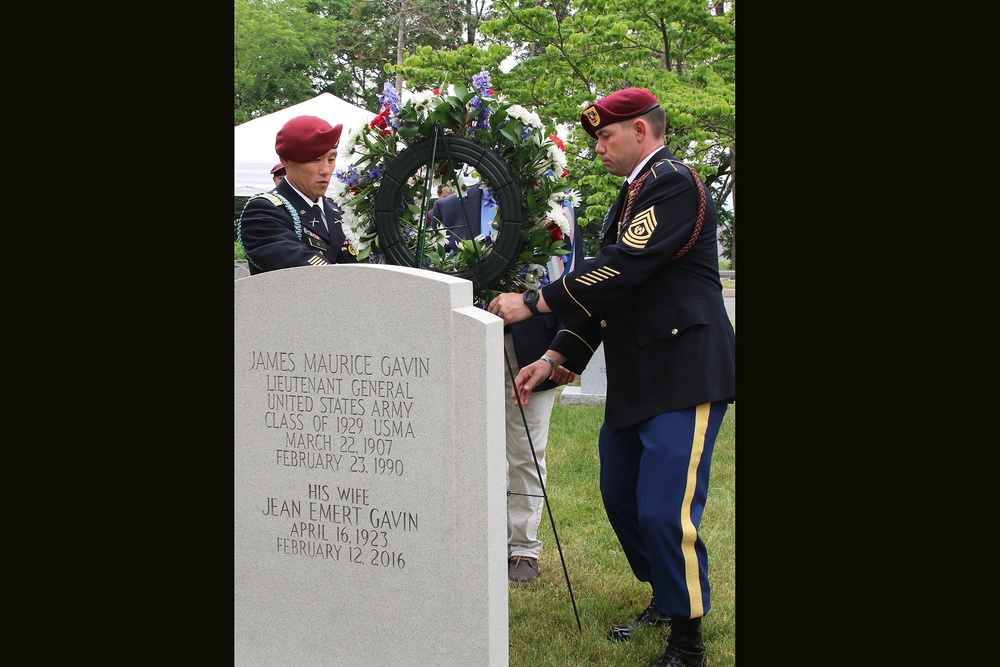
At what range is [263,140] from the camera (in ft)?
38.2

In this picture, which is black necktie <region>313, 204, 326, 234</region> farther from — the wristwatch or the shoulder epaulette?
the shoulder epaulette

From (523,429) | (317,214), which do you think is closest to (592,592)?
(523,429)

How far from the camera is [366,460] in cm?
322

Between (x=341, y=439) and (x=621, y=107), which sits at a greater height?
(x=621, y=107)

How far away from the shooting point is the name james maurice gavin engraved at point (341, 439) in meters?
3.16

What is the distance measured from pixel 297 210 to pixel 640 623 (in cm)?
245

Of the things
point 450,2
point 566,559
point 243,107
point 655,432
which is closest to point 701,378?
point 655,432

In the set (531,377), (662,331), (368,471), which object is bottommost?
(368,471)

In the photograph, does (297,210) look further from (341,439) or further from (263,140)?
(263,140)

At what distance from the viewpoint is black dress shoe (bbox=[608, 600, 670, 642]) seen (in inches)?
154

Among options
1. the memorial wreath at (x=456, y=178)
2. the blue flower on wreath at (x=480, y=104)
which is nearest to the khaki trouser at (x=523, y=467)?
the memorial wreath at (x=456, y=178)

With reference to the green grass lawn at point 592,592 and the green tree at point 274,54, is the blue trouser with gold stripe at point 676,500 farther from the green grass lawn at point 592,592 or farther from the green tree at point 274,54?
the green tree at point 274,54

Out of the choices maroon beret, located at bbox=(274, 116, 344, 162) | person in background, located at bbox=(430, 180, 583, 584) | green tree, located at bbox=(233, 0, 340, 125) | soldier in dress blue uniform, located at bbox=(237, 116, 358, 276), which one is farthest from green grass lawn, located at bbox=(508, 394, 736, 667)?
green tree, located at bbox=(233, 0, 340, 125)

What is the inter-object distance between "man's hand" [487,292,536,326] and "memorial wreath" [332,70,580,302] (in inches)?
5.0
